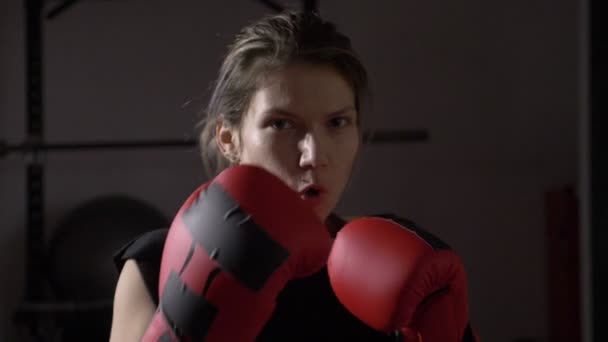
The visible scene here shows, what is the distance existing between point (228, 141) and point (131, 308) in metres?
0.31

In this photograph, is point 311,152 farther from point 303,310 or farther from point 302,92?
point 303,310

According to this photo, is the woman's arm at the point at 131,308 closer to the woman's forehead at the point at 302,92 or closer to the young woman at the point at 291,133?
the young woman at the point at 291,133

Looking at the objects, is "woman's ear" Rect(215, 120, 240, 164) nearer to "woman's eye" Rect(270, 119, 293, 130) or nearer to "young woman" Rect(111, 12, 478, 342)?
"young woman" Rect(111, 12, 478, 342)

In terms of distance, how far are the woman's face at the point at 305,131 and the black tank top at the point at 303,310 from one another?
0.52 feet

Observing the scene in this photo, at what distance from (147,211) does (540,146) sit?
1690mm

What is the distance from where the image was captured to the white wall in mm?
3129

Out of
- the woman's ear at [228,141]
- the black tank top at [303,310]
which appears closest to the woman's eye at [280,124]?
the woman's ear at [228,141]

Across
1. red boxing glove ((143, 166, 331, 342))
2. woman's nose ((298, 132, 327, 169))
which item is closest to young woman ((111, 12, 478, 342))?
woman's nose ((298, 132, 327, 169))

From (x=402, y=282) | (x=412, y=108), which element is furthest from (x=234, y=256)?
(x=412, y=108)

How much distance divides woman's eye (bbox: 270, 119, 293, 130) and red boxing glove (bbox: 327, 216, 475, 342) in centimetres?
18

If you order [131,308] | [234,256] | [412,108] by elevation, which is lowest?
[412,108]

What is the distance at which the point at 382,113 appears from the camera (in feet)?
10.5

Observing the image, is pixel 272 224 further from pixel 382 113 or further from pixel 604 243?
pixel 382 113

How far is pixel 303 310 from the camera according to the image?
1.18 meters
